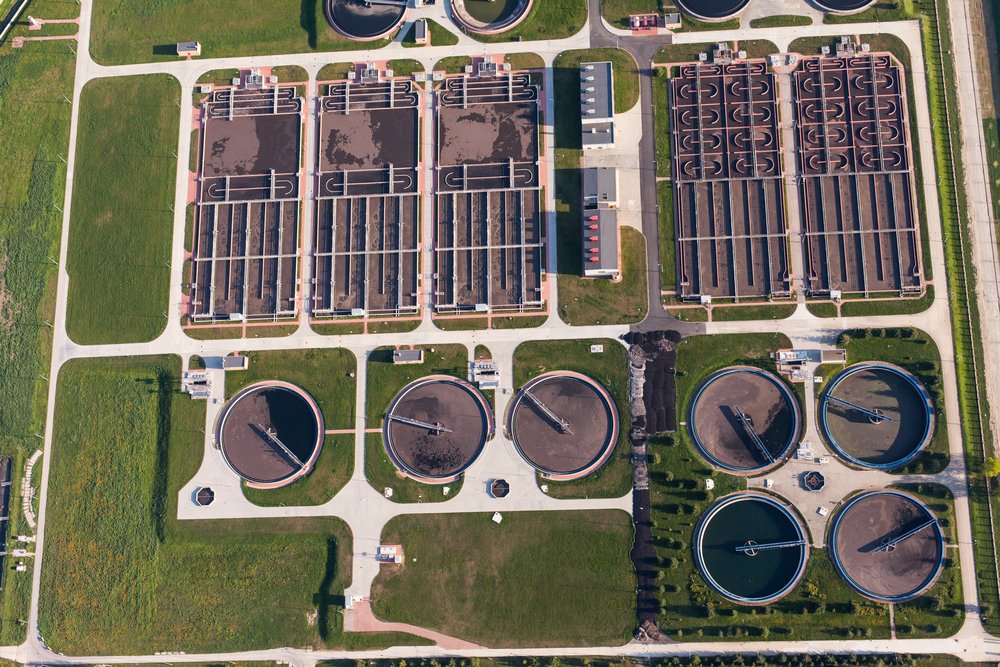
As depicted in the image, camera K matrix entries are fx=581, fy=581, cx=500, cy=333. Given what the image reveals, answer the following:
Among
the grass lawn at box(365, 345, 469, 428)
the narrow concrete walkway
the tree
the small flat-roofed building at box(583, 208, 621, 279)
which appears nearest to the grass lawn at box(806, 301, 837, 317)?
the tree

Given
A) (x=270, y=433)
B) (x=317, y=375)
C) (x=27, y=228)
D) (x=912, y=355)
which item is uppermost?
(x=27, y=228)

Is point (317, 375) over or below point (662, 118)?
below

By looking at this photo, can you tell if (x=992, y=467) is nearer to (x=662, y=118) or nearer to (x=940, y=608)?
(x=940, y=608)

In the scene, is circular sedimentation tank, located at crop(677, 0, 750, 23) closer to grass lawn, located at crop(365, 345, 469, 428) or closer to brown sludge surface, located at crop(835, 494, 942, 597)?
grass lawn, located at crop(365, 345, 469, 428)

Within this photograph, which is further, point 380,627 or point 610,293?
point 610,293

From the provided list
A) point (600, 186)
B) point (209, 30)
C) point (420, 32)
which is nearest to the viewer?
point (600, 186)

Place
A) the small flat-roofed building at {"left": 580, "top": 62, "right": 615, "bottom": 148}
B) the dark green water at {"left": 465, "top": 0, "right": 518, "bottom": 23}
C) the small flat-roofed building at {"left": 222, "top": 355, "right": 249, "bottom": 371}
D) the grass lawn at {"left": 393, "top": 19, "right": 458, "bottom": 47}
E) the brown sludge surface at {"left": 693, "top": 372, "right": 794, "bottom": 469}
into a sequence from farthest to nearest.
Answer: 1. the dark green water at {"left": 465, "top": 0, "right": 518, "bottom": 23}
2. the grass lawn at {"left": 393, "top": 19, "right": 458, "bottom": 47}
3. the small flat-roofed building at {"left": 222, "top": 355, "right": 249, "bottom": 371}
4. the small flat-roofed building at {"left": 580, "top": 62, "right": 615, "bottom": 148}
5. the brown sludge surface at {"left": 693, "top": 372, "right": 794, "bottom": 469}

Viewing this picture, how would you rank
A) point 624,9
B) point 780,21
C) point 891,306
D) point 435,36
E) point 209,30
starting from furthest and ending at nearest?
point 209,30, point 435,36, point 624,9, point 780,21, point 891,306

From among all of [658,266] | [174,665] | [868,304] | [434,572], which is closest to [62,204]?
[174,665]

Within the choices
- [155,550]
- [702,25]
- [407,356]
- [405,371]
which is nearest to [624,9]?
[702,25]
